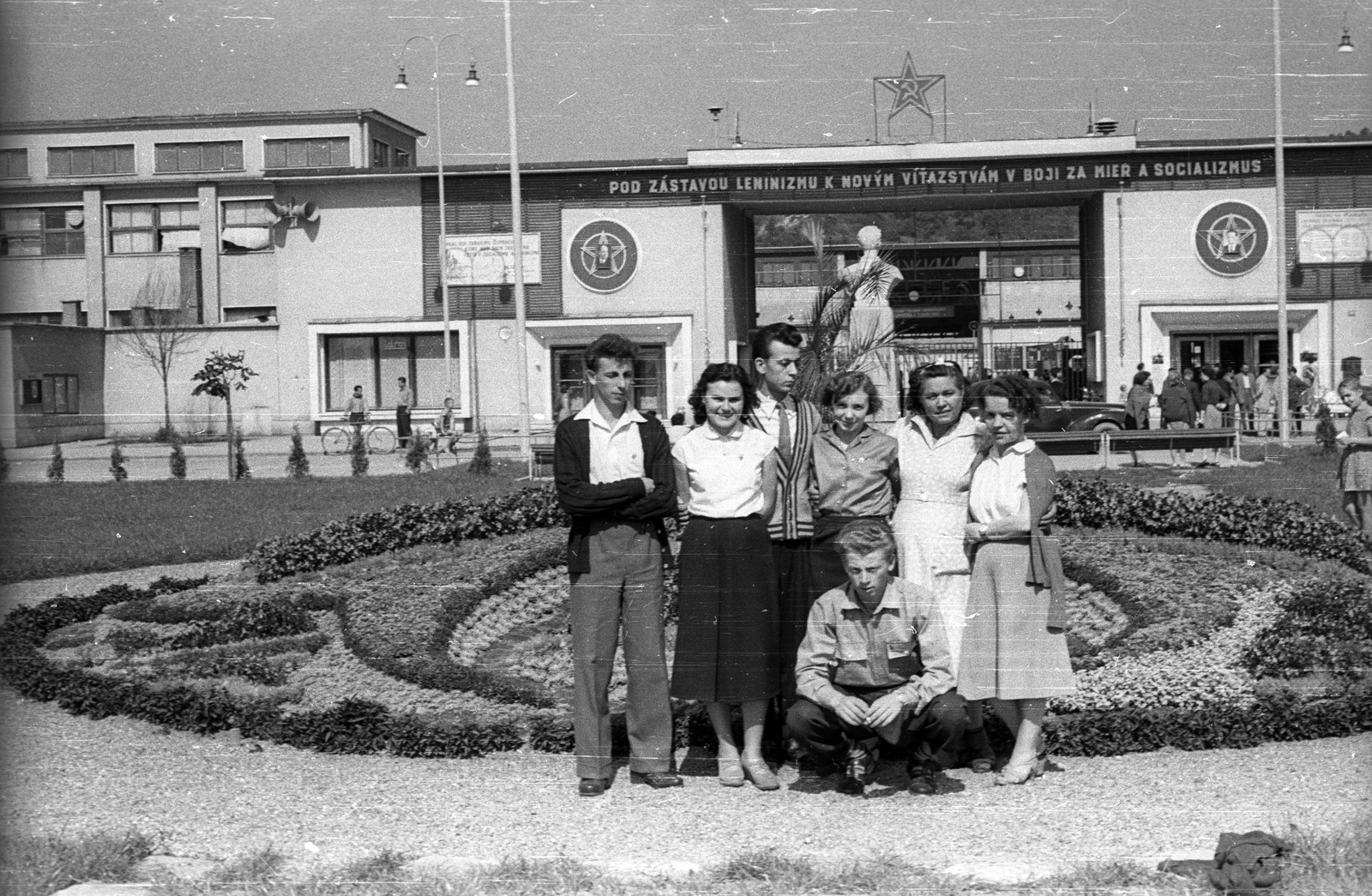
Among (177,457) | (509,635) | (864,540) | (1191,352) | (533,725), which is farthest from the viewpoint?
(1191,352)

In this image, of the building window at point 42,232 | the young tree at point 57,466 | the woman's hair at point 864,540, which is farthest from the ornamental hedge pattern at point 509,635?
the building window at point 42,232

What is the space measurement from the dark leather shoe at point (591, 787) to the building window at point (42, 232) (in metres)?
2.57

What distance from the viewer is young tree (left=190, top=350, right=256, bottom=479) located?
7.26 meters

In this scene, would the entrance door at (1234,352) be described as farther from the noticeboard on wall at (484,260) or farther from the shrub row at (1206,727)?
the noticeboard on wall at (484,260)

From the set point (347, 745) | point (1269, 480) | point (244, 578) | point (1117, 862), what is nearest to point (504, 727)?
point (347, 745)

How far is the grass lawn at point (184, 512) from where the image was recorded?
952 cm

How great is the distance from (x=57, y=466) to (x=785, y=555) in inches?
208

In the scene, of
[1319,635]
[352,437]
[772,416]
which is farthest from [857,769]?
[352,437]

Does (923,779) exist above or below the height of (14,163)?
below

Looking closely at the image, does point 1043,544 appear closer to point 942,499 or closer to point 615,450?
point 942,499

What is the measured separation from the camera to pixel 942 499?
4.61 m

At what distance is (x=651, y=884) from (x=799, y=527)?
1.45m

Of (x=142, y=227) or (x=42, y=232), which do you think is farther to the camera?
(x=142, y=227)

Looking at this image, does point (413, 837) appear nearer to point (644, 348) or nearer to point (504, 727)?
point (504, 727)
